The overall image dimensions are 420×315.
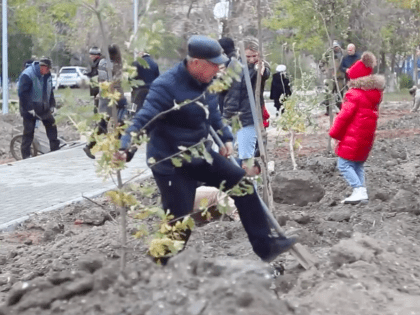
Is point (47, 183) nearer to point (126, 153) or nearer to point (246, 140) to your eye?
point (246, 140)

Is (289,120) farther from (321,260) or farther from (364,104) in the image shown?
(321,260)

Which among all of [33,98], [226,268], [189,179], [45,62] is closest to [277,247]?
[189,179]

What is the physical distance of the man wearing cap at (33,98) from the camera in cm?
1705

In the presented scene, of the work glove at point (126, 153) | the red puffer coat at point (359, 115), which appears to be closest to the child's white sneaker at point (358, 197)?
the red puffer coat at point (359, 115)

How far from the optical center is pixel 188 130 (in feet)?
20.8

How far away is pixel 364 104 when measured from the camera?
9.59m

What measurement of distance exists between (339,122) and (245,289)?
17.9 ft

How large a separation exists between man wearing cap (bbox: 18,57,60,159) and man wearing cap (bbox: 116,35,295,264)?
10872 mm

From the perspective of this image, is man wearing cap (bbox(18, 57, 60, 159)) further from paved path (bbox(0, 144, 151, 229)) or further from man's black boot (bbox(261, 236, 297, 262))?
man's black boot (bbox(261, 236, 297, 262))

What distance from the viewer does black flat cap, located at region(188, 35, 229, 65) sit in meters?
6.11

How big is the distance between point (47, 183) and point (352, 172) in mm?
5099

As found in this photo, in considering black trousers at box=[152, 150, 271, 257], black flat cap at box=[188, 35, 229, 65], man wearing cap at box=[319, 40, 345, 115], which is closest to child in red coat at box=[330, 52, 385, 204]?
black trousers at box=[152, 150, 271, 257]

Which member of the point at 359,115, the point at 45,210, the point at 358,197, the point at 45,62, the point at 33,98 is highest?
the point at 359,115

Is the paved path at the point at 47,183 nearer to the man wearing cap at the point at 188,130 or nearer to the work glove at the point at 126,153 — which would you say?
the man wearing cap at the point at 188,130
